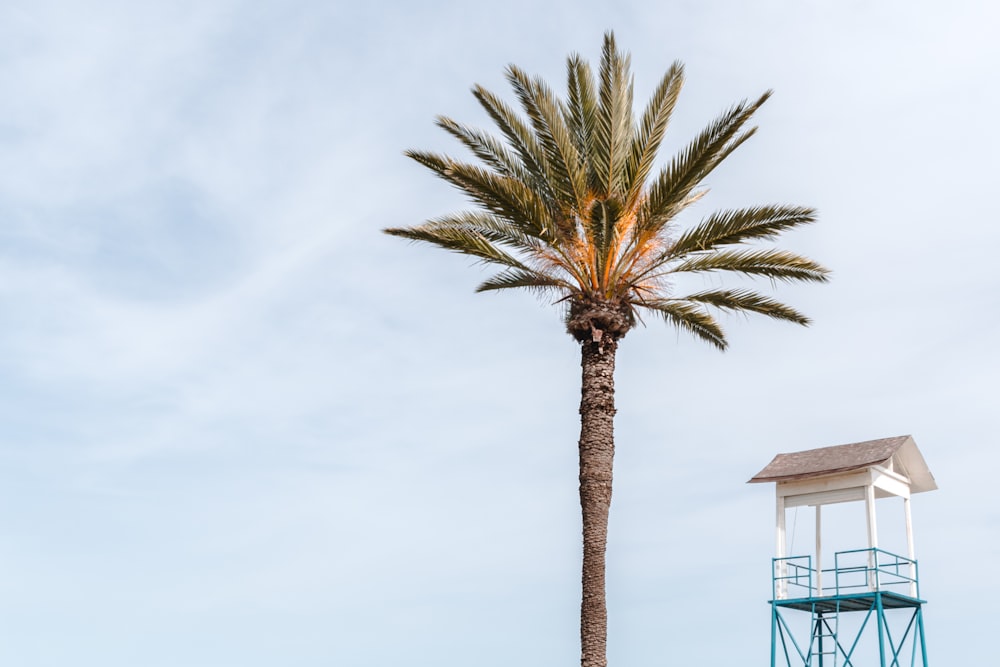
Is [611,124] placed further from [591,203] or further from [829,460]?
[829,460]

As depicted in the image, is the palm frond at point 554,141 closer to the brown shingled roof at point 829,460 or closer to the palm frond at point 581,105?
the palm frond at point 581,105

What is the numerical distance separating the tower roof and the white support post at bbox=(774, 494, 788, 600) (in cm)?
59

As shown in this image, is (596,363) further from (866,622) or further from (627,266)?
(866,622)

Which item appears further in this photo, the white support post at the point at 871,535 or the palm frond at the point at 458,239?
the white support post at the point at 871,535

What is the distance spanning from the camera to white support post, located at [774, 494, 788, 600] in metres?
23.5

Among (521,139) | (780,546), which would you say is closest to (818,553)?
(780,546)

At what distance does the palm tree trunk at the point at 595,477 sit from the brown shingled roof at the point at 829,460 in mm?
7256

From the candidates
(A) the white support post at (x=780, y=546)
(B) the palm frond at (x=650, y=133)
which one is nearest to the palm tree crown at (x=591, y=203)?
(B) the palm frond at (x=650, y=133)

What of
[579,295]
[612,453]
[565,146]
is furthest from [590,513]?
[565,146]

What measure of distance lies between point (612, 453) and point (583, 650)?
331cm

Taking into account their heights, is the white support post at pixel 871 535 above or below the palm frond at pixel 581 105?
below

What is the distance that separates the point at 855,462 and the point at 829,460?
0.75m

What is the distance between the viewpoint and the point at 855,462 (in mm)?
23219

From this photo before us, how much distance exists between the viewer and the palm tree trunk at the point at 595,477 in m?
17.3
